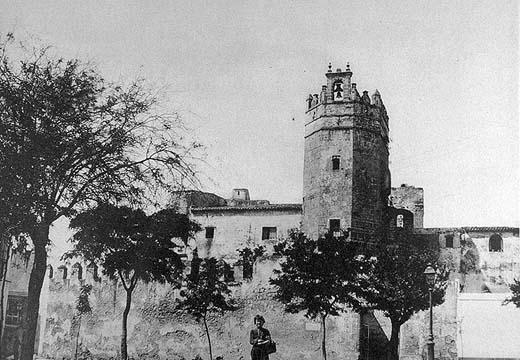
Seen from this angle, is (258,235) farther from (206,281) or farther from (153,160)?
(153,160)

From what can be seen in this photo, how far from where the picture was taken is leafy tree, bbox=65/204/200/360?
49.5 ft

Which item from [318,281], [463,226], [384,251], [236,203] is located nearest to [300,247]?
[318,281]

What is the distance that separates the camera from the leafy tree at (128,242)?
15086 mm

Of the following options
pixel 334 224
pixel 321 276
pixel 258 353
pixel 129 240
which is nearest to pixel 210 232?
pixel 334 224

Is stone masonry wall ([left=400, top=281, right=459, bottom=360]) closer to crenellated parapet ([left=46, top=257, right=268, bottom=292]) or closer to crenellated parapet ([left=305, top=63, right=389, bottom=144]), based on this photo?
crenellated parapet ([left=46, top=257, right=268, bottom=292])

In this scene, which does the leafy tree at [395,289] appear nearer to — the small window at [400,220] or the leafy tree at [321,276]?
the leafy tree at [321,276]

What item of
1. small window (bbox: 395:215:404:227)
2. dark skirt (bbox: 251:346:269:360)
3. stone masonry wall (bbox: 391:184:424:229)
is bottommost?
dark skirt (bbox: 251:346:269:360)

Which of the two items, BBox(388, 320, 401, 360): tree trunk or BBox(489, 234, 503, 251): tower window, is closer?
BBox(388, 320, 401, 360): tree trunk

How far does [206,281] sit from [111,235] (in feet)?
32.8

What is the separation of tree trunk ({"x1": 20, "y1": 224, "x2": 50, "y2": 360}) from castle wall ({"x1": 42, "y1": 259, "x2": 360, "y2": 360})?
56.5 ft

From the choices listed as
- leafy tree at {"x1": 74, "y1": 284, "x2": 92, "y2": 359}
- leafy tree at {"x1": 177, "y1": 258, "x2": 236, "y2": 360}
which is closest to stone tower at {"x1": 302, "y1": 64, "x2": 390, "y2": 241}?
leafy tree at {"x1": 177, "y1": 258, "x2": 236, "y2": 360}

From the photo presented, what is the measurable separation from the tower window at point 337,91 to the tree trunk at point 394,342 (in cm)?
1149

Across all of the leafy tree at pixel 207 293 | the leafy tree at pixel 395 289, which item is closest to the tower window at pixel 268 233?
the leafy tree at pixel 207 293

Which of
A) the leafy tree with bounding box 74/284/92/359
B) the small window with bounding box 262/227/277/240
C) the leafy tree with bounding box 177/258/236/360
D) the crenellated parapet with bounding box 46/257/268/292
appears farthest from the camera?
the small window with bounding box 262/227/277/240
